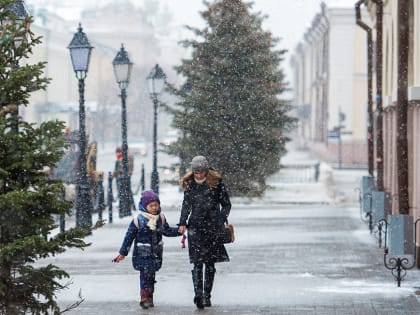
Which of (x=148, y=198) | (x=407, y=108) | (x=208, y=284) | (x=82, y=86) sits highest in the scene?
(x=82, y=86)

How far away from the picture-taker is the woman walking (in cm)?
1241

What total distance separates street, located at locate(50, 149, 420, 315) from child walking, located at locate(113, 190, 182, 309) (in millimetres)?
274

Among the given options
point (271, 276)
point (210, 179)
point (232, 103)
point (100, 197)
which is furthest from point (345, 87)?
point (210, 179)

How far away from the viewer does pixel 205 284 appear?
12523 millimetres

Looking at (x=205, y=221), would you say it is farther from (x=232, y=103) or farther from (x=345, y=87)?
(x=345, y=87)

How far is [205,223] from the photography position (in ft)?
40.7

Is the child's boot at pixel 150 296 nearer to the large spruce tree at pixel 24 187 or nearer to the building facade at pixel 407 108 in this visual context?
the large spruce tree at pixel 24 187

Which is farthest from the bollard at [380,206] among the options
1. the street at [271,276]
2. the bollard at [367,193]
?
the bollard at [367,193]

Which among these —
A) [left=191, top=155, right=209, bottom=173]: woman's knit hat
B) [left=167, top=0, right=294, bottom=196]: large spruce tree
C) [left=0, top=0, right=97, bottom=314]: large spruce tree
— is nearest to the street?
[left=191, top=155, right=209, bottom=173]: woman's knit hat

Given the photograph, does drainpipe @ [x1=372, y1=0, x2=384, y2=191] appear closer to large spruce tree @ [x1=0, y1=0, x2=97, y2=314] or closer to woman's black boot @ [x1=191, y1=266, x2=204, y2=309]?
woman's black boot @ [x1=191, y1=266, x2=204, y2=309]

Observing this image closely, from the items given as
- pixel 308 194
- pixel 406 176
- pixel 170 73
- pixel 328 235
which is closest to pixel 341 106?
pixel 308 194

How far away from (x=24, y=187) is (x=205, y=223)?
3.77 m

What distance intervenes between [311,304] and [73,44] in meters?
11.2

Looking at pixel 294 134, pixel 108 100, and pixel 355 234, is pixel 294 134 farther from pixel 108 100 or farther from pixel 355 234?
pixel 355 234
